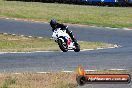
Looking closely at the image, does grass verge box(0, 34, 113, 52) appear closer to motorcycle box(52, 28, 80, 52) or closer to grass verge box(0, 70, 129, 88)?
grass verge box(0, 70, 129, 88)

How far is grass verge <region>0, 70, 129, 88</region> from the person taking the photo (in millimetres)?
15422

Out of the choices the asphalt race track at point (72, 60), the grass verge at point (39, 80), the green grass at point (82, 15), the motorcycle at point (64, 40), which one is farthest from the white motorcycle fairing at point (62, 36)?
the green grass at point (82, 15)

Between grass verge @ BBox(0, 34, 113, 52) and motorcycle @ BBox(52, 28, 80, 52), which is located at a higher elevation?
motorcycle @ BBox(52, 28, 80, 52)

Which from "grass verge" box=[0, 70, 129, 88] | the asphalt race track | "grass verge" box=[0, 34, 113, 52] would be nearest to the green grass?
the asphalt race track

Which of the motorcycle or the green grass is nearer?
the motorcycle

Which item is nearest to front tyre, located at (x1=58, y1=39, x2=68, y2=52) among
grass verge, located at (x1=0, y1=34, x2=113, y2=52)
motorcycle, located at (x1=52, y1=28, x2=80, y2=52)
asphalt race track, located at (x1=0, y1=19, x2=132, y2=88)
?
motorcycle, located at (x1=52, y1=28, x2=80, y2=52)

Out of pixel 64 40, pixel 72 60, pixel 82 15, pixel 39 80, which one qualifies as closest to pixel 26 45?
pixel 72 60

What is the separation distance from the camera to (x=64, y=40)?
199 inches

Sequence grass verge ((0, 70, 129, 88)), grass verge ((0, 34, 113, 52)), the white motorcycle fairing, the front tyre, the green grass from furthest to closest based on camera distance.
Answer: the green grass, grass verge ((0, 34, 113, 52)), grass verge ((0, 70, 129, 88)), the front tyre, the white motorcycle fairing

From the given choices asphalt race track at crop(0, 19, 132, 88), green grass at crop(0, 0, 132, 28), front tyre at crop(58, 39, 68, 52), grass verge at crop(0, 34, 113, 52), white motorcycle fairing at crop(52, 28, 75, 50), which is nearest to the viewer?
white motorcycle fairing at crop(52, 28, 75, 50)

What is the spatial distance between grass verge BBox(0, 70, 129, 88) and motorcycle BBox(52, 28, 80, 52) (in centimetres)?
998

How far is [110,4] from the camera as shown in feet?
226

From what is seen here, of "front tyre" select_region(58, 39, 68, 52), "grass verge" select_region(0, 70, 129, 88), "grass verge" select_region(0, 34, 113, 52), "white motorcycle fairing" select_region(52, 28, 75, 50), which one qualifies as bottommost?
"grass verge" select_region(0, 34, 113, 52)

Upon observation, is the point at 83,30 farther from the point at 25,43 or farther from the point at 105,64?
the point at 105,64
